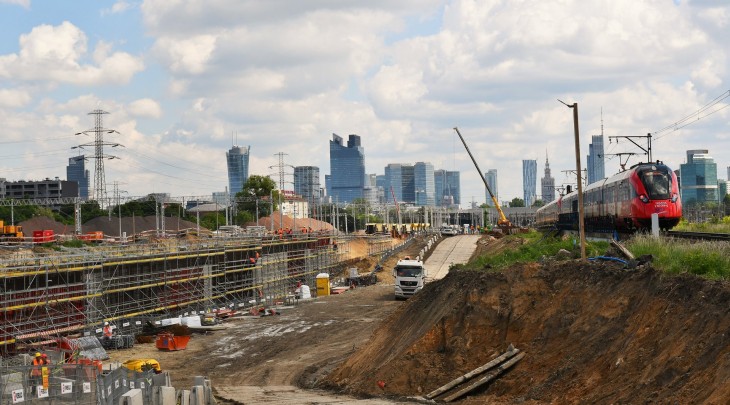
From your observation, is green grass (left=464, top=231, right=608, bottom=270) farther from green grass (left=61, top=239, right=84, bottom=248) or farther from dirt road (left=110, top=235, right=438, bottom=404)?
green grass (left=61, top=239, right=84, bottom=248)

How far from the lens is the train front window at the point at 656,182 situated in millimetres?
42156

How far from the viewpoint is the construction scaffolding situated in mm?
41250

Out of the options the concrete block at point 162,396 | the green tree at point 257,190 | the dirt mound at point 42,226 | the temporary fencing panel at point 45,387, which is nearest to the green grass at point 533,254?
the concrete block at point 162,396

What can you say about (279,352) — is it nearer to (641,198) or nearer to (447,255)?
(641,198)

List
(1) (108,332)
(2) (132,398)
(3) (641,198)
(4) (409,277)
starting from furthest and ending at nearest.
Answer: (4) (409,277), (1) (108,332), (3) (641,198), (2) (132,398)

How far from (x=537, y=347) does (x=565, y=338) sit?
87cm

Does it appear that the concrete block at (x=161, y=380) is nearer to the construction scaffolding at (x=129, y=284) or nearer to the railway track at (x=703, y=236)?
the construction scaffolding at (x=129, y=284)

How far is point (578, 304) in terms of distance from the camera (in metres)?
23.7

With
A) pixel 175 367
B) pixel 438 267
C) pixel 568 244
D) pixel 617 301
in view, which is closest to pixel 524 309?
pixel 617 301

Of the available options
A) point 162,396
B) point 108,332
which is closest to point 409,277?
point 108,332

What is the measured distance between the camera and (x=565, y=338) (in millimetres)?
22625

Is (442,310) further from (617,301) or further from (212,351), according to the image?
(212,351)

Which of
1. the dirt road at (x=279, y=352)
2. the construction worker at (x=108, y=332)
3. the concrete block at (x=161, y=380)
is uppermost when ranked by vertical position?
the concrete block at (x=161, y=380)

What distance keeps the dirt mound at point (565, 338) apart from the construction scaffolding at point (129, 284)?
→ 1769 cm
